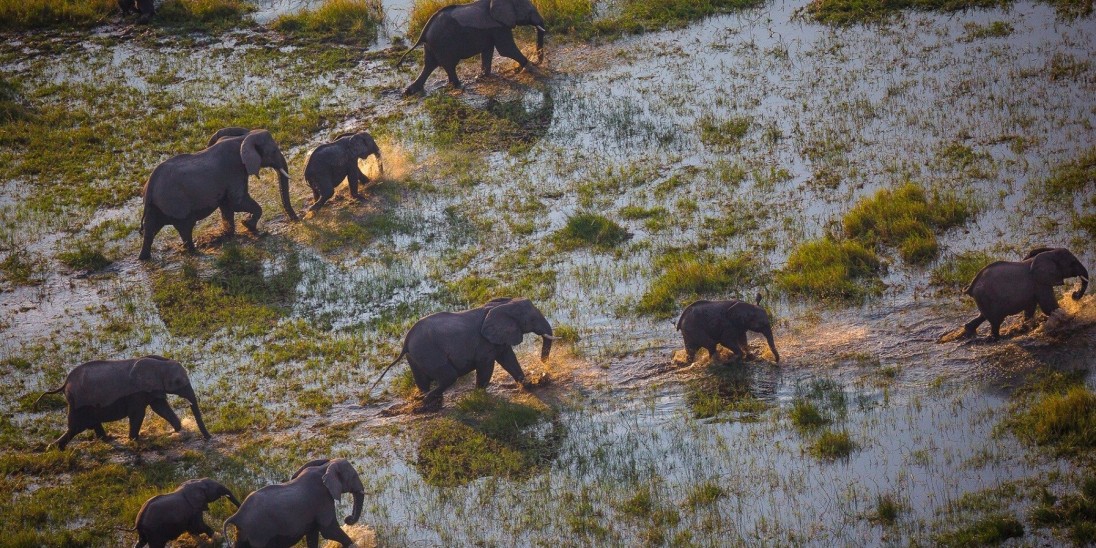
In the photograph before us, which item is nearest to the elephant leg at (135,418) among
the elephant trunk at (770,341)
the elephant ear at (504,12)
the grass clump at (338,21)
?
the elephant trunk at (770,341)

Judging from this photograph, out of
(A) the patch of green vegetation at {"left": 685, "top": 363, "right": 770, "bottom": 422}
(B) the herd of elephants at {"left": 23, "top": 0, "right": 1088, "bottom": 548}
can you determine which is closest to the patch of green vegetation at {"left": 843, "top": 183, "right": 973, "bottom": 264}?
(B) the herd of elephants at {"left": 23, "top": 0, "right": 1088, "bottom": 548}

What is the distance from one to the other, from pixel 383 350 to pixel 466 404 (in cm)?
186

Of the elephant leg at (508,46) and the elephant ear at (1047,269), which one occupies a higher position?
the elephant leg at (508,46)

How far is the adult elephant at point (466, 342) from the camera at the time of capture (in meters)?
13.8

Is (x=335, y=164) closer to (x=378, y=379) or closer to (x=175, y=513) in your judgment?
(x=378, y=379)

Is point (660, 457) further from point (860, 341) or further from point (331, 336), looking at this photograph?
point (331, 336)

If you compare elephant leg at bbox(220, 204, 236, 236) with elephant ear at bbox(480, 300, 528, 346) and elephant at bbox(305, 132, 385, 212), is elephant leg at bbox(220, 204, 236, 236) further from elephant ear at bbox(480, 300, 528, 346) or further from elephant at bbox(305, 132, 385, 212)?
elephant ear at bbox(480, 300, 528, 346)

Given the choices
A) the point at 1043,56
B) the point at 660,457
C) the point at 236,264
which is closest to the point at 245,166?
the point at 236,264

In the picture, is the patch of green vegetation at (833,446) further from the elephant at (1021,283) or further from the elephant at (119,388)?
the elephant at (119,388)

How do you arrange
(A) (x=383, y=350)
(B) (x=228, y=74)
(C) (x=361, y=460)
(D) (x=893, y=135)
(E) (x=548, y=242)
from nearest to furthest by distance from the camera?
(C) (x=361, y=460), (A) (x=383, y=350), (E) (x=548, y=242), (D) (x=893, y=135), (B) (x=228, y=74)

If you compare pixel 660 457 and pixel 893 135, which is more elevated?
pixel 893 135

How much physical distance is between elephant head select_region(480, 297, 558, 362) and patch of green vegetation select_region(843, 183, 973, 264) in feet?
15.3

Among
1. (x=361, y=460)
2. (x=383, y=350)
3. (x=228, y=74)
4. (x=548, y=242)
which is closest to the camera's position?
(x=361, y=460)

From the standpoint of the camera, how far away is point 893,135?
19266 mm
